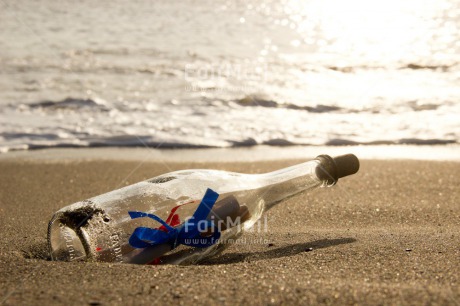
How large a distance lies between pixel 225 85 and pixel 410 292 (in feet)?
17.2

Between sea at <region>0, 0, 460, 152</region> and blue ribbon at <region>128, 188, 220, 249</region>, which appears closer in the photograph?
blue ribbon at <region>128, 188, 220, 249</region>

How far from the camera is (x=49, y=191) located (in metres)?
3.62

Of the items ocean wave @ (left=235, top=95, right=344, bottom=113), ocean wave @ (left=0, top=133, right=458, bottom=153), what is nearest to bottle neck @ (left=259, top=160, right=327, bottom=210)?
ocean wave @ (left=0, top=133, right=458, bottom=153)

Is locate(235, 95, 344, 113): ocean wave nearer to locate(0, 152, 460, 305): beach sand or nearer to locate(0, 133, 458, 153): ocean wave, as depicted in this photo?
locate(0, 133, 458, 153): ocean wave

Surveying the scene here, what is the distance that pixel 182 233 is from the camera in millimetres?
2219

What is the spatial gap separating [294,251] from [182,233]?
1.46ft

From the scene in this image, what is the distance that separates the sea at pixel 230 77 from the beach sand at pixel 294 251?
1045 millimetres

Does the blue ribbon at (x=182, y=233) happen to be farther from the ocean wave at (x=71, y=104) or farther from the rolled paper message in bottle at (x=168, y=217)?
the ocean wave at (x=71, y=104)

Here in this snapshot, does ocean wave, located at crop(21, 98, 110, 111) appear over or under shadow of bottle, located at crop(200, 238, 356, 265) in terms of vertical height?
over

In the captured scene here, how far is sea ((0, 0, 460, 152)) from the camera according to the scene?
16.7 ft

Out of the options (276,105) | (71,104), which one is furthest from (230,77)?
(71,104)

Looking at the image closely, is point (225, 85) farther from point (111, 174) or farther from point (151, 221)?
point (151, 221)

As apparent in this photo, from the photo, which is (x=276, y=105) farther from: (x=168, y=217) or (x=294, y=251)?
(x=168, y=217)

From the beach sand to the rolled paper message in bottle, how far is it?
0.33 feet
